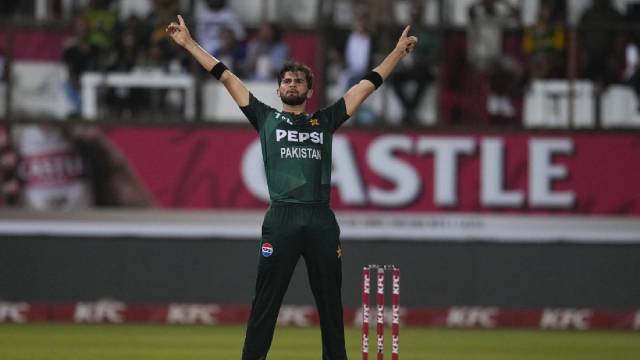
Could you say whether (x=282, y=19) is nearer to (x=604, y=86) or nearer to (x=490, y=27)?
(x=490, y=27)

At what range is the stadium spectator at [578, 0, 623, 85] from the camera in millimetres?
17297

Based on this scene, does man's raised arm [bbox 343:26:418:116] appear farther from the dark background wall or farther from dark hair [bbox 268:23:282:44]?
dark hair [bbox 268:23:282:44]

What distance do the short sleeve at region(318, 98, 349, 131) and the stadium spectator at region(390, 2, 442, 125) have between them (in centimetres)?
815

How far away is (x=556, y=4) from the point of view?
17984 mm

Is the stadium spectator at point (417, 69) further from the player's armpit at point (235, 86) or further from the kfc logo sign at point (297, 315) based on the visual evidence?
the player's armpit at point (235, 86)

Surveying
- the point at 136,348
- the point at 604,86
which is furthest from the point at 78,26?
the point at 604,86

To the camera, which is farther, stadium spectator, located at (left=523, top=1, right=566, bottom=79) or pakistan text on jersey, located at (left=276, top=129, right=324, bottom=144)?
stadium spectator, located at (left=523, top=1, right=566, bottom=79)

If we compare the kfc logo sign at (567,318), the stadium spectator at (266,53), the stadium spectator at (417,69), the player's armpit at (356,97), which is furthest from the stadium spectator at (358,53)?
the player's armpit at (356,97)

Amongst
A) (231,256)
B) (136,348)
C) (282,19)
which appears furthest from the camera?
(282,19)

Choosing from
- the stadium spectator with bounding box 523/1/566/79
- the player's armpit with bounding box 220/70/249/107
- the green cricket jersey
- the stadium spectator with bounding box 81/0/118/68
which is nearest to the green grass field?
the stadium spectator with bounding box 523/1/566/79

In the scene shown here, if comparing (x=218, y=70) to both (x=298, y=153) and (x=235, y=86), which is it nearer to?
(x=235, y=86)

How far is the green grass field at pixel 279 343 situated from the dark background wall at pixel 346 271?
0.72 m

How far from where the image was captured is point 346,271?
55.9ft

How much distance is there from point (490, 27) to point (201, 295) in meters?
5.17
